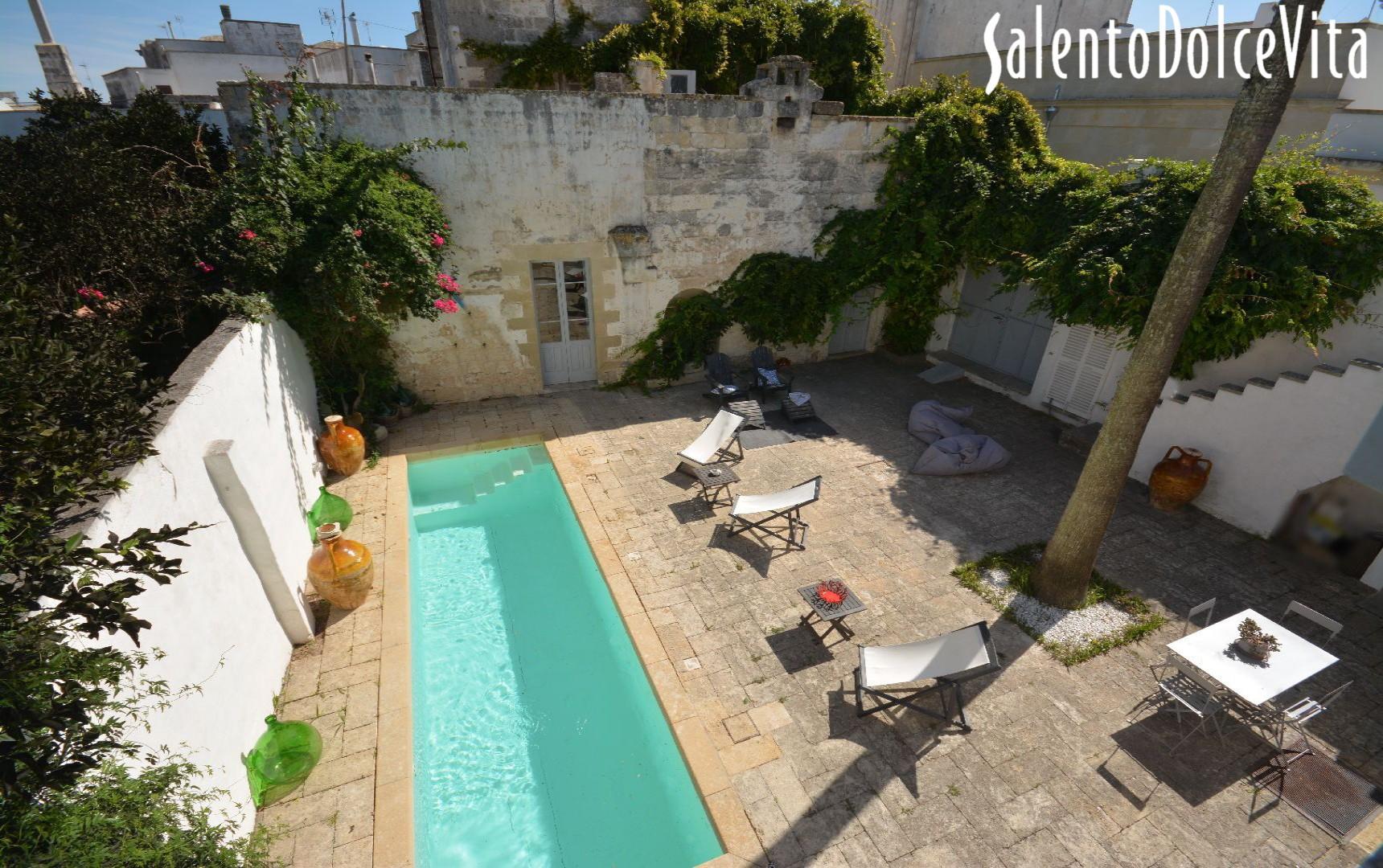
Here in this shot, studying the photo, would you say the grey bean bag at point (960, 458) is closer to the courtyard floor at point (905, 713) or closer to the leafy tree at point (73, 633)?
the courtyard floor at point (905, 713)

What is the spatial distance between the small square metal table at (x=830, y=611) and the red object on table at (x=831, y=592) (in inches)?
0.8

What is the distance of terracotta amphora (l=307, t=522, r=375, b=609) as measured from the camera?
6.71m

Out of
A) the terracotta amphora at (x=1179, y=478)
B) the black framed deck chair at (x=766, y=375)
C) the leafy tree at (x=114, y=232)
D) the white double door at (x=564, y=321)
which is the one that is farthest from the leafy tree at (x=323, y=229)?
the terracotta amphora at (x=1179, y=478)

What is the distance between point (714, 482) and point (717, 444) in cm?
91

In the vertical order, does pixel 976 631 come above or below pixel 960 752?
above

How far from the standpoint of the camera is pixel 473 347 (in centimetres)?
1157

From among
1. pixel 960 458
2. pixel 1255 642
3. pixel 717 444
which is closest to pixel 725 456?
pixel 717 444

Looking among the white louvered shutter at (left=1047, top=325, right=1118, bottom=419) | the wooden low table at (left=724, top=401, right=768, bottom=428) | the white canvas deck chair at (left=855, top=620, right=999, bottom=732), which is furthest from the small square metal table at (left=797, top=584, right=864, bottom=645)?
the white louvered shutter at (left=1047, top=325, right=1118, bottom=419)

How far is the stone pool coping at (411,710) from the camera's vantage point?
16.0ft

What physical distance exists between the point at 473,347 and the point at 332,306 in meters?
3.29

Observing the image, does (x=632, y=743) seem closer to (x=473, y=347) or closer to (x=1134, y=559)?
(x=1134, y=559)

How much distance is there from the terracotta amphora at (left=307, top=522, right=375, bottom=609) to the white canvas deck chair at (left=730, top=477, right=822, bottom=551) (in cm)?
453

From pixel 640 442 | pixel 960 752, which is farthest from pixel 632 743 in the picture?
pixel 640 442

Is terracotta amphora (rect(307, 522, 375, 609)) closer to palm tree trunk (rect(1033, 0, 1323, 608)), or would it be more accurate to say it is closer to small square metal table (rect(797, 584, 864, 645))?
small square metal table (rect(797, 584, 864, 645))
